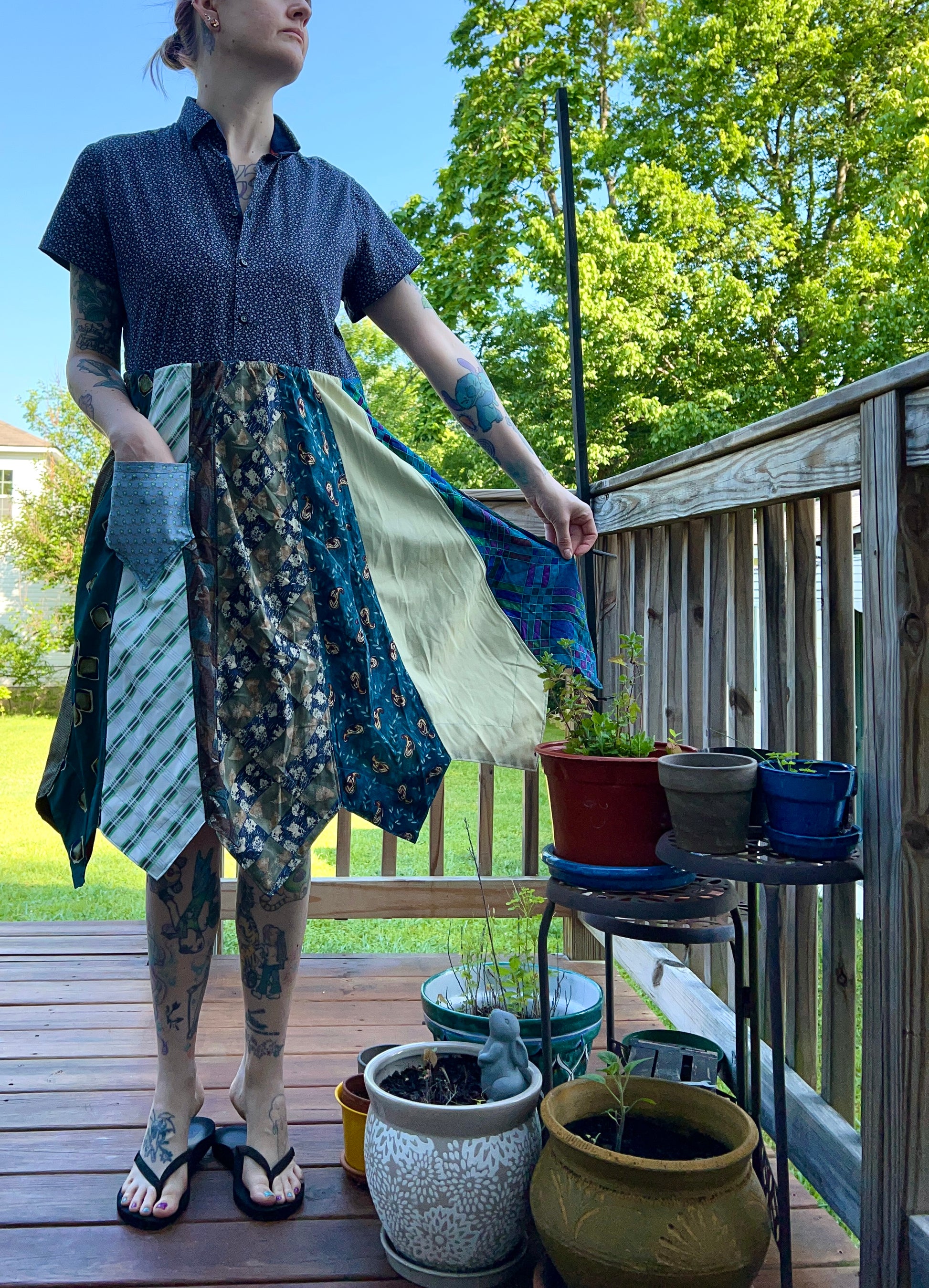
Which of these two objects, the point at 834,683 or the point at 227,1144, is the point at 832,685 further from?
the point at 227,1144

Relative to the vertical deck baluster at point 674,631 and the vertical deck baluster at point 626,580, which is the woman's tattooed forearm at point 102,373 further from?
the vertical deck baluster at point 626,580

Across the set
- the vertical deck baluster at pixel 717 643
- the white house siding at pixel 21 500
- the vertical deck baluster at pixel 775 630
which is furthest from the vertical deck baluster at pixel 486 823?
the white house siding at pixel 21 500

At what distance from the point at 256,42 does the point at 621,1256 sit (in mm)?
1559

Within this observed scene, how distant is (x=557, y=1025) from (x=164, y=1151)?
1.92 ft

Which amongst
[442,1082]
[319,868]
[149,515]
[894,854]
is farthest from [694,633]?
[319,868]

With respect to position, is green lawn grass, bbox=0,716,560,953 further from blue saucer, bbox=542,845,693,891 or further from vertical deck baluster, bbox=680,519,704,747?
blue saucer, bbox=542,845,693,891

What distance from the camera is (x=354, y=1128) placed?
147cm

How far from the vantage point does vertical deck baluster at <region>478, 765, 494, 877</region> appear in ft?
8.46

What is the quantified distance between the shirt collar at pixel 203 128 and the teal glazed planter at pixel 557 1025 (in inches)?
52.0

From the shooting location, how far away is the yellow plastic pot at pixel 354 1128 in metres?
1.46

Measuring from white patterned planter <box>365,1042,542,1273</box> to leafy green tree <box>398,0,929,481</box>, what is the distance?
10162 millimetres

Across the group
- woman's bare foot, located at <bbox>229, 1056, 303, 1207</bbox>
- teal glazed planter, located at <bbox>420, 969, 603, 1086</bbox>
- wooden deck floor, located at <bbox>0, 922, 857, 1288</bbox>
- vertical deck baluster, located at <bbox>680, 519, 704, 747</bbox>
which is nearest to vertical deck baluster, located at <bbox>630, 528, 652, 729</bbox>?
vertical deck baluster, located at <bbox>680, 519, 704, 747</bbox>

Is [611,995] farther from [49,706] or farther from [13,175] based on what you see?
[13,175]

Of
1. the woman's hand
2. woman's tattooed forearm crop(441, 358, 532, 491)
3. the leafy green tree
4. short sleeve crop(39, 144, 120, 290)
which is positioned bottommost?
the woman's hand
